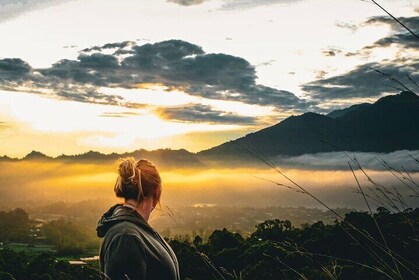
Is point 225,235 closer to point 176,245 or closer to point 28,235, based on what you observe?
point 176,245

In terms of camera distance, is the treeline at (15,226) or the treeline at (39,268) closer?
the treeline at (39,268)

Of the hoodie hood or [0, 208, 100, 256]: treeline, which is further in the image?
[0, 208, 100, 256]: treeline

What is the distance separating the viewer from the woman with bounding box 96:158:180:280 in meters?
3.31

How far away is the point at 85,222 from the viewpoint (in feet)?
545

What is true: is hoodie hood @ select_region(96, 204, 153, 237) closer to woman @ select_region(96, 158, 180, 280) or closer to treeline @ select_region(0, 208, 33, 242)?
woman @ select_region(96, 158, 180, 280)

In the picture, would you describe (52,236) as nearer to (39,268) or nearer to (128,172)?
(39,268)

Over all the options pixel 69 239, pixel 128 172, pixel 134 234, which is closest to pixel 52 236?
pixel 69 239

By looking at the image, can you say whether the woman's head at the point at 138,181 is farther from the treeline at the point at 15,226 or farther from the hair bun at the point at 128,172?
the treeline at the point at 15,226

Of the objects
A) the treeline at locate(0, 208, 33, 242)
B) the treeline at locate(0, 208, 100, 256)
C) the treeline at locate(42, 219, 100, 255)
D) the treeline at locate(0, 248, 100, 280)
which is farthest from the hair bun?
the treeline at locate(0, 208, 33, 242)

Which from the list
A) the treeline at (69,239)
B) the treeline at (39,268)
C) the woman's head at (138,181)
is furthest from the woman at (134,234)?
the treeline at (69,239)

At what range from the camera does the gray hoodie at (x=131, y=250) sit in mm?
3291

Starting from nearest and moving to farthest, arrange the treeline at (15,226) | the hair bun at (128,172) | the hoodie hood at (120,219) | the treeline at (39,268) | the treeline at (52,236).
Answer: the hoodie hood at (120,219)
the hair bun at (128,172)
the treeline at (39,268)
the treeline at (52,236)
the treeline at (15,226)

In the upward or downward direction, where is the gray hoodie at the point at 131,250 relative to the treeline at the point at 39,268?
upward

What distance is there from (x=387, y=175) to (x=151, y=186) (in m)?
1.74
